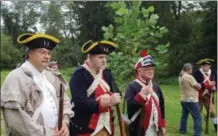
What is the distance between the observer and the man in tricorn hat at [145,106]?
15.8 ft

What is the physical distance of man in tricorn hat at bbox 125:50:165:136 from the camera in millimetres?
4816

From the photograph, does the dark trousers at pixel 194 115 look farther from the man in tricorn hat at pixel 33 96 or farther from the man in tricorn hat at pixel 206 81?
the man in tricorn hat at pixel 33 96

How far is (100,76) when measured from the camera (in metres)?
4.47

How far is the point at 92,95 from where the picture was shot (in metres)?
4.41

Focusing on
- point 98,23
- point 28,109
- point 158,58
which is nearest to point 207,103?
point 158,58

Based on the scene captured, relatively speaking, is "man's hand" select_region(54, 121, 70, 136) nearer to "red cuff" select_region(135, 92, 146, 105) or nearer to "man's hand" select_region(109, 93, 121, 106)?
"man's hand" select_region(109, 93, 121, 106)

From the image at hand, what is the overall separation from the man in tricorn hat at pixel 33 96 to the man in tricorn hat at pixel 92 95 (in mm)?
504

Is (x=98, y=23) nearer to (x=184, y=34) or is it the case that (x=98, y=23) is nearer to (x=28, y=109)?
(x=184, y=34)

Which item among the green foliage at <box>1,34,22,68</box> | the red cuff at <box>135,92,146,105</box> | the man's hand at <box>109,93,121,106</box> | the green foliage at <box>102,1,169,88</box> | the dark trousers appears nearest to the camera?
the man's hand at <box>109,93,121,106</box>

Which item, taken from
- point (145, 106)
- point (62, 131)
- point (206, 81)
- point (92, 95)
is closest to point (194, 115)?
point (206, 81)

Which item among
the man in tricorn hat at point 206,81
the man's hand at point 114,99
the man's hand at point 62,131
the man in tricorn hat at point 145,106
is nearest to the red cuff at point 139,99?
the man in tricorn hat at point 145,106

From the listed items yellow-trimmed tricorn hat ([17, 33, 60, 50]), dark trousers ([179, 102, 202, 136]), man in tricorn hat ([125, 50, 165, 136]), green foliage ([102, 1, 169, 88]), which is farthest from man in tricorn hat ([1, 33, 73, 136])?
dark trousers ([179, 102, 202, 136])

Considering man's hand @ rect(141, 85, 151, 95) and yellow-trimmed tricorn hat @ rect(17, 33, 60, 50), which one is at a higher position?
yellow-trimmed tricorn hat @ rect(17, 33, 60, 50)

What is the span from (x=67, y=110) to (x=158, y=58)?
149 inches
